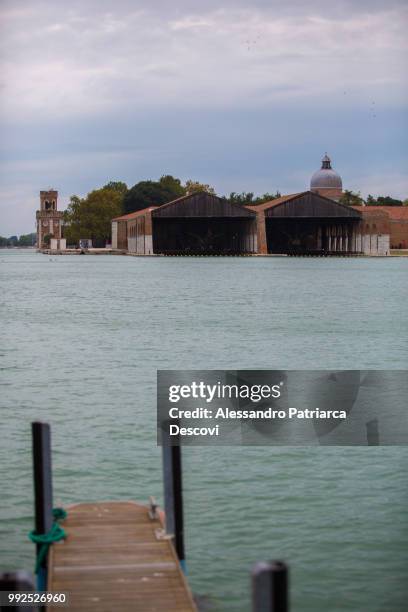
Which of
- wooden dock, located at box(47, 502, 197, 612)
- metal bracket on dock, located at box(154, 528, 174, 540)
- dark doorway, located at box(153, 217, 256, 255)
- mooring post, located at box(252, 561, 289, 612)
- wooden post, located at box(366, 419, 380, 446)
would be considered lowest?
wooden post, located at box(366, 419, 380, 446)

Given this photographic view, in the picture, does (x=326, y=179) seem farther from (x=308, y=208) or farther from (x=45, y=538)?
(x=45, y=538)

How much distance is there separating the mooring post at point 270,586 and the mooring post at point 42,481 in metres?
3.01

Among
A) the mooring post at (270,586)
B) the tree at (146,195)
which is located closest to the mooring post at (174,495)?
the mooring post at (270,586)

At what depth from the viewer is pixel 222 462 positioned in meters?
11.1

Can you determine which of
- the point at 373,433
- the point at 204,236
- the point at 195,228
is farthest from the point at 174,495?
the point at 204,236

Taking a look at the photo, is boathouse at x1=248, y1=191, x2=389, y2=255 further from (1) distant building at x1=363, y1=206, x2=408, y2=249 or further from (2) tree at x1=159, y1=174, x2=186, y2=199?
(2) tree at x1=159, y1=174, x2=186, y2=199

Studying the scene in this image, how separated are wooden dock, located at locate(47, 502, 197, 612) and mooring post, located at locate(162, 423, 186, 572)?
0.10 metres

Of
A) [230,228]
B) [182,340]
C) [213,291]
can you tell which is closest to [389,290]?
[213,291]

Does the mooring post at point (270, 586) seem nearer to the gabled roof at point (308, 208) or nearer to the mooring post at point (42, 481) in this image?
the mooring post at point (42, 481)

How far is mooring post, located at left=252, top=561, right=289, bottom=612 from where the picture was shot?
3.70 meters

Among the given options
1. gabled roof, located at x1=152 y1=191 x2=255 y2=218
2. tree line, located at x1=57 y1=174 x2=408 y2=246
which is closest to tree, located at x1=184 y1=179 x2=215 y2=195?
tree line, located at x1=57 y1=174 x2=408 y2=246

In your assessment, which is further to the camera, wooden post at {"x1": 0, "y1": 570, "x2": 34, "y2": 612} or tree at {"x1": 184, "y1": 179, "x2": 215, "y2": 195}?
tree at {"x1": 184, "y1": 179, "x2": 215, "y2": 195}

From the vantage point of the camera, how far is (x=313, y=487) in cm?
1009

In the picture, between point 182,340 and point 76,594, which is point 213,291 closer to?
point 182,340
